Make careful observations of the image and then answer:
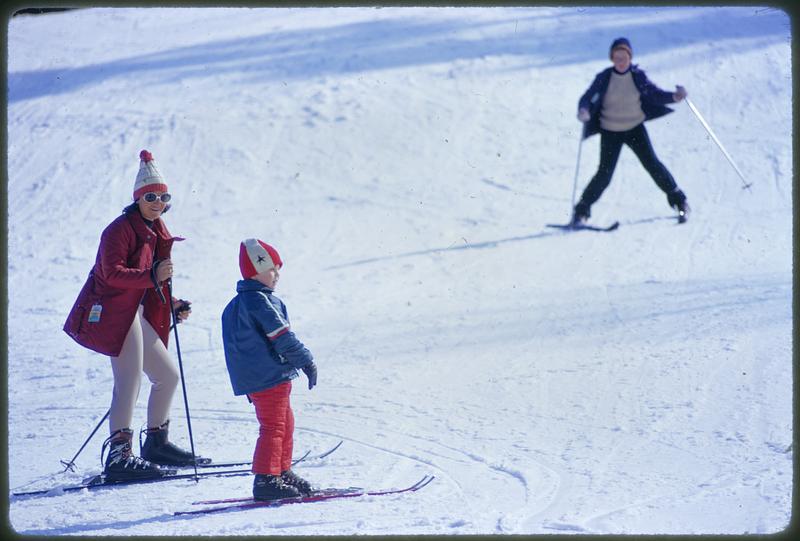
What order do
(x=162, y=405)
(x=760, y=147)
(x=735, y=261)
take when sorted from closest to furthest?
(x=162, y=405) → (x=735, y=261) → (x=760, y=147)

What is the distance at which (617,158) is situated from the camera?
10.2 meters

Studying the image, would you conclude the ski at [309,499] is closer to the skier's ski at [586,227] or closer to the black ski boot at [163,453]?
the black ski boot at [163,453]

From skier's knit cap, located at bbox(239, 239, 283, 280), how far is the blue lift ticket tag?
86cm

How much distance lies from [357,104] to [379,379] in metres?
6.97

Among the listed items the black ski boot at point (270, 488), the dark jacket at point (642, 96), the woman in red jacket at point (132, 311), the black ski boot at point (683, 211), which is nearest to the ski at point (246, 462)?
the woman in red jacket at point (132, 311)

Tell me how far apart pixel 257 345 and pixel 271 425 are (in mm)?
390

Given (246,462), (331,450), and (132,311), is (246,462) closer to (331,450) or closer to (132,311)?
(331,450)

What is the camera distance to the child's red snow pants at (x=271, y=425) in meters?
4.84

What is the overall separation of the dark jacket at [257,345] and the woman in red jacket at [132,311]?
0.56 metres

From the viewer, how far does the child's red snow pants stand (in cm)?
484

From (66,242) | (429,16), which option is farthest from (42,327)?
(429,16)

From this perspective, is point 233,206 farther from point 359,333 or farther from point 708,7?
point 708,7

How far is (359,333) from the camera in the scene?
7949 mm

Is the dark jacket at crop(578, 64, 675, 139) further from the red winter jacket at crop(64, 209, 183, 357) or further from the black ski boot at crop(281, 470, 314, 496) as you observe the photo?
the black ski boot at crop(281, 470, 314, 496)
